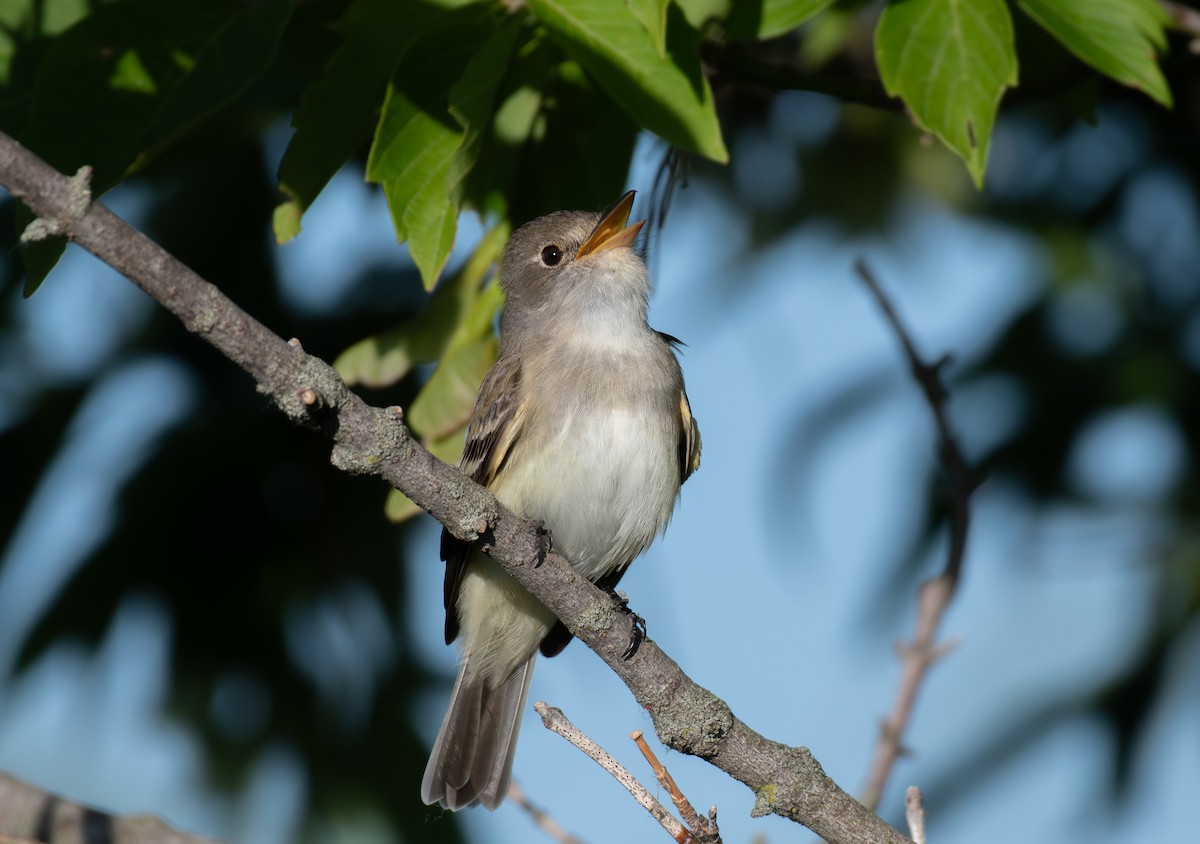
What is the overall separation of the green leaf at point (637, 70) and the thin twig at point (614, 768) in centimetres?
122

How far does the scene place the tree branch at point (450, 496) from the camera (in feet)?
7.17

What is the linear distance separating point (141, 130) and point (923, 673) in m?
2.29

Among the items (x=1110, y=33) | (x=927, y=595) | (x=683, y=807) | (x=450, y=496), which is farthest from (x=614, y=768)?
(x=1110, y=33)

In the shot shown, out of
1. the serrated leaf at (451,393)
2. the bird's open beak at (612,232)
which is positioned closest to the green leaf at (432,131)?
the serrated leaf at (451,393)

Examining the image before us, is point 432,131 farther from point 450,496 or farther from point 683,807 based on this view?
point 683,807

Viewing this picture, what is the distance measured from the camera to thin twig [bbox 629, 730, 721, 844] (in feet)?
8.86

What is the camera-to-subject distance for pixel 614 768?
273 cm

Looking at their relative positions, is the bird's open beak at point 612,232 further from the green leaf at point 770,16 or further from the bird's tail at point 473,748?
the bird's tail at point 473,748

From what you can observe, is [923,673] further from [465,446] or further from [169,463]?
[169,463]

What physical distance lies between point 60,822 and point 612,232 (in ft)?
8.44

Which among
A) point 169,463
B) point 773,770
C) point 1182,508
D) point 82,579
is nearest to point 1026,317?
point 1182,508

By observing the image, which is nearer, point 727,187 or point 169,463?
point 169,463

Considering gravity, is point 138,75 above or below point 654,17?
below

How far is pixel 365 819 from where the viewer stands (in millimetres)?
5199
